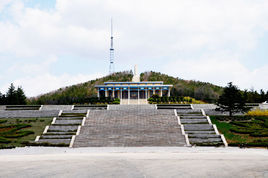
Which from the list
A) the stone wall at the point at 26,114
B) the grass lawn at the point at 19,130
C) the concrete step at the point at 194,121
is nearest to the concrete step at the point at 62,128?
the grass lawn at the point at 19,130

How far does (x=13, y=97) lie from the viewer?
141ft

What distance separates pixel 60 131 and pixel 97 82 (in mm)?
45270

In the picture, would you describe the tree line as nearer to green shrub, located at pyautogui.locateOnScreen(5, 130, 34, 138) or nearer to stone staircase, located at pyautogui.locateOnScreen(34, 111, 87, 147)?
stone staircase, located at pyautogui.locateOnScreen(34, 111, 87, 147)

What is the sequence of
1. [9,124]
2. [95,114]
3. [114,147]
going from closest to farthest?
[114,147] → [9,124] → [95,114]

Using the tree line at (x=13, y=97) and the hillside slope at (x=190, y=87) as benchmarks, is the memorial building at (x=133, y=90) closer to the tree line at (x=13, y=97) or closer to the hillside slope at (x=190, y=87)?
the hillside slope at (x=190, y=87)

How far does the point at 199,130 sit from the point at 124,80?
45.3 m

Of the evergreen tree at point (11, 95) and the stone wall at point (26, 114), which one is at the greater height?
the evergreen tree at point (11, 95)

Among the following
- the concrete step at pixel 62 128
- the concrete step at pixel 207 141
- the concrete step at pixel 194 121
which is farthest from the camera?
the concrete step at pixel 194 121

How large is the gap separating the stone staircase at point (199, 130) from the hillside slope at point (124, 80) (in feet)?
61.3

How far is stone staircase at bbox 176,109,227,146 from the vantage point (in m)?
19.0

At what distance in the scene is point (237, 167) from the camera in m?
9.04

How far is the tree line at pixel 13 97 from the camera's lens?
42.5 metres

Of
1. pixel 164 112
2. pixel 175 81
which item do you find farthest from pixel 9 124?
pixel 175 81

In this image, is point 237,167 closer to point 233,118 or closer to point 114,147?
point 114,147
